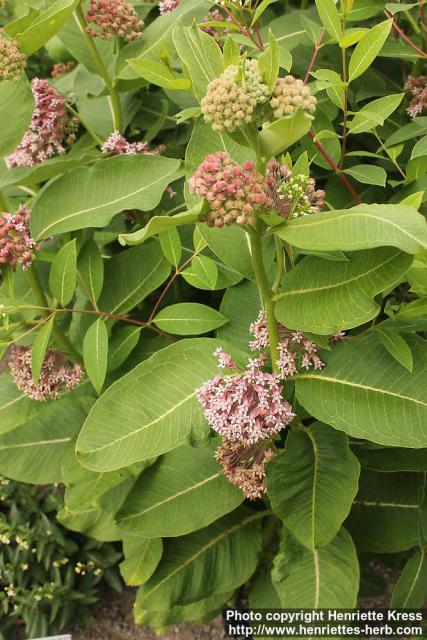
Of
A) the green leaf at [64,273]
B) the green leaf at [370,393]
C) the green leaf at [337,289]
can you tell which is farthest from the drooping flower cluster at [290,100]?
the green leaf at [64,273]

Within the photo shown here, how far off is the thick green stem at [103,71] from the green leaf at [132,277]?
39 centimetres

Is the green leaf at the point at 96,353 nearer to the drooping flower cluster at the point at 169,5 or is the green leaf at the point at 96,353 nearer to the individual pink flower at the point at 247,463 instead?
the individual pink flower at the point at 247,463

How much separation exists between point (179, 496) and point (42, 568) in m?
1.01

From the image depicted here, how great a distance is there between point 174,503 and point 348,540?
42 cm

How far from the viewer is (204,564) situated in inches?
71.8

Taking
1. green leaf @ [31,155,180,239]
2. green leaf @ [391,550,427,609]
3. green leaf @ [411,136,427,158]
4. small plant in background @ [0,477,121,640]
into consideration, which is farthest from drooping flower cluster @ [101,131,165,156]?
small plant in background @ [0,477,121,640]

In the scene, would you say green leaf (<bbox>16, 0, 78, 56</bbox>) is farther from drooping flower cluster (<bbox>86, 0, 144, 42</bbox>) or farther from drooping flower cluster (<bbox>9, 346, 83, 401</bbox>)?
drooping flower cluster (<bbox>9, 346, 83, 401</bbox>)

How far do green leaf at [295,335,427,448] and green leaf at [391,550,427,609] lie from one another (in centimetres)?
68

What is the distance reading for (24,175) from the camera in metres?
1.64

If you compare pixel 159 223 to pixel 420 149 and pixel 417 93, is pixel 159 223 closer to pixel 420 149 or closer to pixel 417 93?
pixel 420 149

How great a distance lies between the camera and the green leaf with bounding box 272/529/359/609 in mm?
1518

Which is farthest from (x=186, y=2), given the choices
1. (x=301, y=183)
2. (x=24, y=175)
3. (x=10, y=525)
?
(x=10, y=525)

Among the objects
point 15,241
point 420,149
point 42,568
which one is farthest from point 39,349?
point 42,568

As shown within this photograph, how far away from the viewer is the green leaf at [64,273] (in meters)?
1.44
